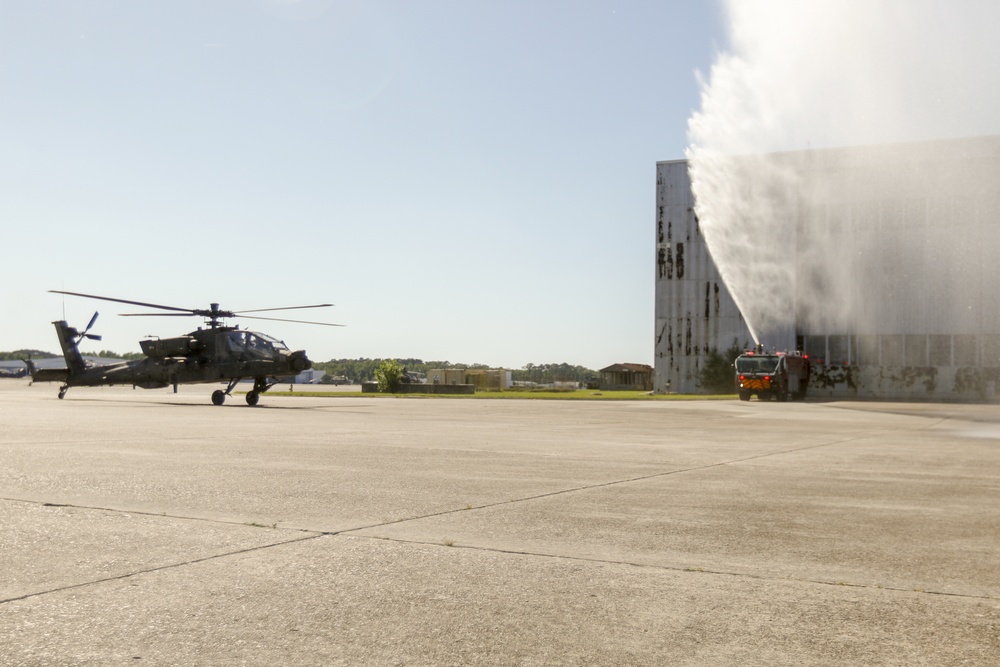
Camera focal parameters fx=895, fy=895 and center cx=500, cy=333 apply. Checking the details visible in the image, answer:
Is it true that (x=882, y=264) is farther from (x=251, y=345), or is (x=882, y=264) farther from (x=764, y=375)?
(x=251, y=345)

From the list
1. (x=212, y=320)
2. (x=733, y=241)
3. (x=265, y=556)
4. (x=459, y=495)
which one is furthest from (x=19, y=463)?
(x=733, y=241)

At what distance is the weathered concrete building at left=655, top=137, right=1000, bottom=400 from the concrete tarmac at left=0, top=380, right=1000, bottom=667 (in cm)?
4774

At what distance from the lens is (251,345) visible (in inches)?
1326

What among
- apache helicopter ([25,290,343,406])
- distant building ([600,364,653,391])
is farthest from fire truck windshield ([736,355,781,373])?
distant building ([600,364,653,391])

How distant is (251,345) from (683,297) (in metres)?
37.8

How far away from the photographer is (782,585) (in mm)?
4934

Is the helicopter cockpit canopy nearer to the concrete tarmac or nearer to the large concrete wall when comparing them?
the concrete tarmac

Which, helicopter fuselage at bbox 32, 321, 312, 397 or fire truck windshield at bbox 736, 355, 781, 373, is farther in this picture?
fire truck windshield at bbox 736, 355, 781, 373

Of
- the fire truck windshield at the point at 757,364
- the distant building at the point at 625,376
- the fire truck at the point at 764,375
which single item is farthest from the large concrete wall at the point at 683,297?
the distant building at the point at 625,376

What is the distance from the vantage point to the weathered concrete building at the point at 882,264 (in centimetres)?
5400

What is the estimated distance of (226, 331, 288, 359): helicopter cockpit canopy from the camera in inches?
1323

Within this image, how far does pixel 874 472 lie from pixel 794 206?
50.0 meters

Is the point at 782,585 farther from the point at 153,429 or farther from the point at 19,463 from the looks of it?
the point at 153,429

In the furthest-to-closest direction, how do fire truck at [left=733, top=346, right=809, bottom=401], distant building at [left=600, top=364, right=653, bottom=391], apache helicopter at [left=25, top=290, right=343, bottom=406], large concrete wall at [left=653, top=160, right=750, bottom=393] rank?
distant building at [left=600, top=364, right=653, bottom=391] < large concrete wall at [left=653, top=160, right=750, bottom=393] < fire truck at [left=733, top=346, right=809, bottom=401] < apache helicopter at [left=25, top=290, right=343, bottom=406]
